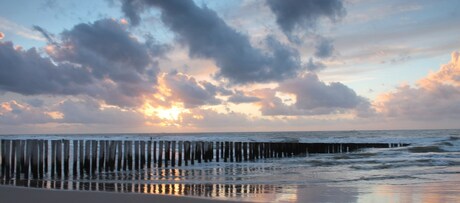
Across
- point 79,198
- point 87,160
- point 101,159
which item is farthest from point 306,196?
point 101,159

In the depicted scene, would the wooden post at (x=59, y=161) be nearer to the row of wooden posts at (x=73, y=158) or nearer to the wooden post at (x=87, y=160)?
the row of wooden posts at (x=73, y=158)

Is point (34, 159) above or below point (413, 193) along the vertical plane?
above

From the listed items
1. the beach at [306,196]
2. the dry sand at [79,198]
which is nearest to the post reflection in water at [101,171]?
the beach at [306,196]

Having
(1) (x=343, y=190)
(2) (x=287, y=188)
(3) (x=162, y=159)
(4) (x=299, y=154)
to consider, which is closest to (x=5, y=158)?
(3) (x=162, y=159)

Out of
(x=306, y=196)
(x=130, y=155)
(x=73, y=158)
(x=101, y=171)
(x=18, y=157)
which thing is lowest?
(x=101, y=171)

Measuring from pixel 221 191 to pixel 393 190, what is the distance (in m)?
4.08

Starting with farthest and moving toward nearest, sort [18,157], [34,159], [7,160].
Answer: [34,159], [18,157], [7,160]

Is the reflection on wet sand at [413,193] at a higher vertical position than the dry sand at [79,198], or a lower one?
lower

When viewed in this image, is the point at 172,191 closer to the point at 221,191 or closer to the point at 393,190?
the point at 221,191

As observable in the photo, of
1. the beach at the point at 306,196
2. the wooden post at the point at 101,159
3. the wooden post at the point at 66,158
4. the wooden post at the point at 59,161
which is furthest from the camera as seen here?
the wooden post at the point at 101,159

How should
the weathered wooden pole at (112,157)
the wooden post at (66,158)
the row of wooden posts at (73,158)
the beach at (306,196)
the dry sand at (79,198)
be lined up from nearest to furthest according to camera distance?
1. the dry sand at (79,198)
2. the beach at (306,196)
3. the row of wooden posts at (73,158)
4. the wooden post at (66,158)
5. the weathered wooden pole at (112,157)

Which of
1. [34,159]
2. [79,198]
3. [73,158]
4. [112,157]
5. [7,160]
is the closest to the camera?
[79,198]

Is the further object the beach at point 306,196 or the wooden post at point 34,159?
the wooden post at point 34,159

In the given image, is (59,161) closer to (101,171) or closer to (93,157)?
(93,157)
